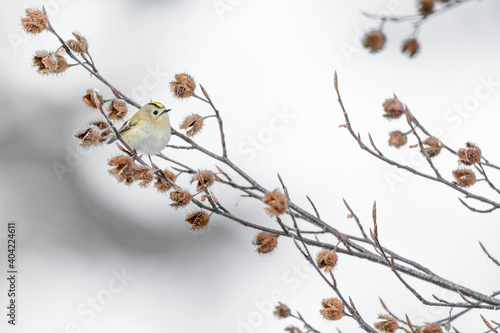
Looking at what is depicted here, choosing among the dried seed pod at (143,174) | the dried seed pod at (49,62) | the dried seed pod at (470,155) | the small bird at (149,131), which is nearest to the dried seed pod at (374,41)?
the dried seed pod at (470,155)

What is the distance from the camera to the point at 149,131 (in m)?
2.81

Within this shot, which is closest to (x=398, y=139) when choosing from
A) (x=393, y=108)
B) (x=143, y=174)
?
(x=393, y=108)

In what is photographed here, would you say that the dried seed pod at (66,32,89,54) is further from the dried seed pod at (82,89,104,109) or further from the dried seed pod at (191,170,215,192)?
the dried seed pod at (191,170,215,192)

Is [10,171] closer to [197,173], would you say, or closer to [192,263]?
[192,263]

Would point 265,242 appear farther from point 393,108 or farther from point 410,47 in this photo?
point 410,47

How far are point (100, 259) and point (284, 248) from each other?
3.14 metres

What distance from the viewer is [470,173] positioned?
2.25 meters

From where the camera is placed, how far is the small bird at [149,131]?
2789 millimetres

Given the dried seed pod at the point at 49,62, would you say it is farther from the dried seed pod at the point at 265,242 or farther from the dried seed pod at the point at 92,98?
the dried seed pod at the point at 265,242

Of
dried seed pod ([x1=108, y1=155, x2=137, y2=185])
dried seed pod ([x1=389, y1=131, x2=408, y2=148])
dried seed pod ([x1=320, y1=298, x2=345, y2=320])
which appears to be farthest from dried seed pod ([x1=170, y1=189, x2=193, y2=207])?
dried seed pod ([x1=389, y1=131, x2=408, y2=148])

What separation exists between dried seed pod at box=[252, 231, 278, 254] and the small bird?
90 cm

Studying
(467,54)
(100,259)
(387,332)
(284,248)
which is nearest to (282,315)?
(387,332)

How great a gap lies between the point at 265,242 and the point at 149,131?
104cm

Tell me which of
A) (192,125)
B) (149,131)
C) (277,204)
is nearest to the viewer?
(277,204)
